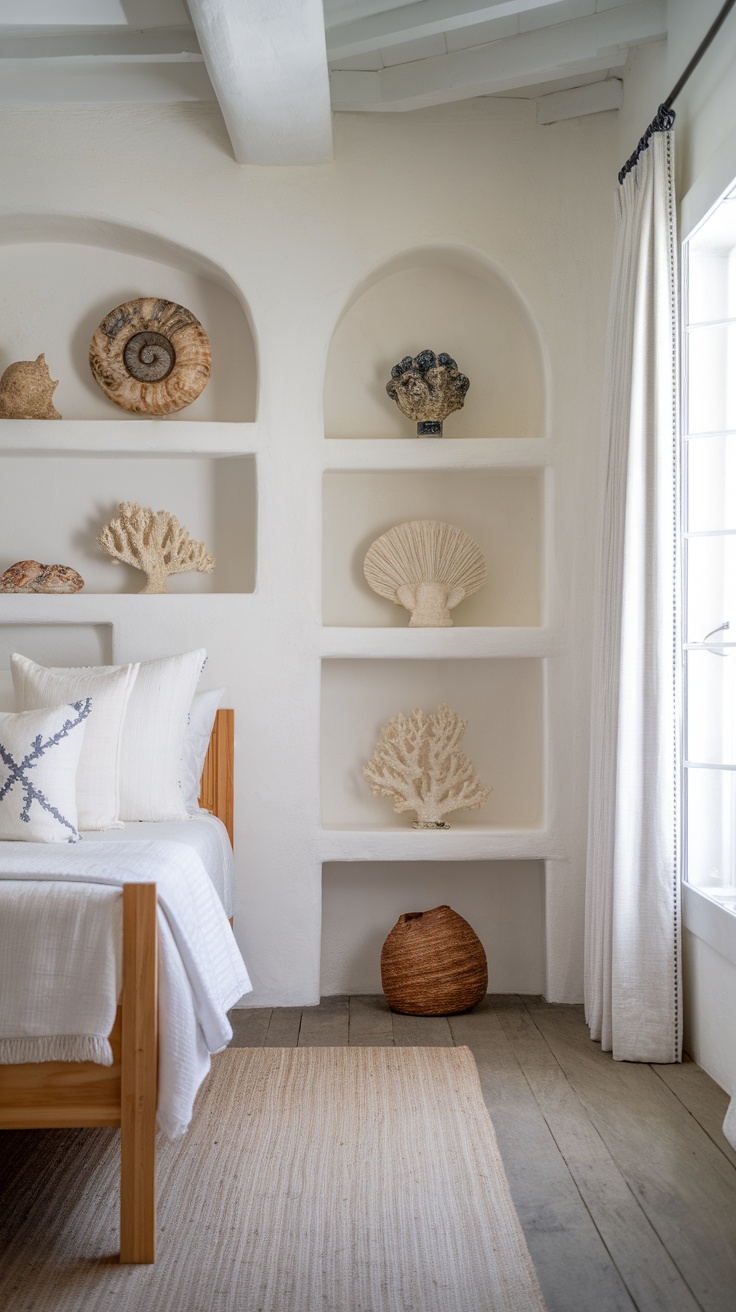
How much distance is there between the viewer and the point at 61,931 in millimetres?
1812

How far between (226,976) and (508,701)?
168cm

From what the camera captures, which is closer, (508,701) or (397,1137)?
(397,1137)

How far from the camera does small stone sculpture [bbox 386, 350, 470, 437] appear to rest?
11.1 ft

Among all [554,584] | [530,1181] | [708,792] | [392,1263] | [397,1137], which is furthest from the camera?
[554,584]

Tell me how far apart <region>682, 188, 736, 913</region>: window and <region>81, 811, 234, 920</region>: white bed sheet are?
123 cm

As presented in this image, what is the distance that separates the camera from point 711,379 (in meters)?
2.75

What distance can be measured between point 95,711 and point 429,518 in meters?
1.37

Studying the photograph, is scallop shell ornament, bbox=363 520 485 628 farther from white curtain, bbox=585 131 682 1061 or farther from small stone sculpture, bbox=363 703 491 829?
white curtain, bbox=585 131 682 1061

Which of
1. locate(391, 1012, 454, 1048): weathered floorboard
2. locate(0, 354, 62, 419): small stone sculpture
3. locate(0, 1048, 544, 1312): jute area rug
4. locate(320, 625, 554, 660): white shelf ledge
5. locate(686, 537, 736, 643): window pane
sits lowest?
locate(391, 1012, 454, 1048): weathered floorboard

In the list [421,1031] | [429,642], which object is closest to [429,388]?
[429,642]

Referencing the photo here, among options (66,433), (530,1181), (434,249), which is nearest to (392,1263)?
(530,1181)

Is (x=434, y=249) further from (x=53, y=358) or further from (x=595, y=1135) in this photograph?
(x=595, y=1135)

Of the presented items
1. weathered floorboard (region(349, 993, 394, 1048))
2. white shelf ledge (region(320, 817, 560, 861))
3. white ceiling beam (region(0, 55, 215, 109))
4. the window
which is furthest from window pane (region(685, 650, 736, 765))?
white ceiling beam (region(0, 55, 215, 109))

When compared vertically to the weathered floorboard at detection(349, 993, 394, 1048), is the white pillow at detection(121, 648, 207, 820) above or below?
above
